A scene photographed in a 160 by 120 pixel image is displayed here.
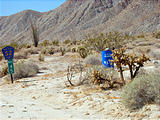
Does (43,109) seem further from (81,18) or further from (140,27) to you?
(81,18)

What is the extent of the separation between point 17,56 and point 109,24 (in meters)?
51.6

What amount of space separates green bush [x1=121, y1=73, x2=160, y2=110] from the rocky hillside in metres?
35.9

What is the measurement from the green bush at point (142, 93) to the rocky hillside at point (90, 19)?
3593 centimetres

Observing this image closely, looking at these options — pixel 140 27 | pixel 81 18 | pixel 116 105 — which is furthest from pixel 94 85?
pixel 81 18

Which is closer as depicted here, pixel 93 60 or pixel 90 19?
pixel 93 60

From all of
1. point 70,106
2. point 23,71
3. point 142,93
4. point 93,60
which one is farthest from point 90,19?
point 142,93

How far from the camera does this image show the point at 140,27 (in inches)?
2355

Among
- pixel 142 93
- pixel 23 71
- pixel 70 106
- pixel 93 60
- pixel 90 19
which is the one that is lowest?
pixel 70 106

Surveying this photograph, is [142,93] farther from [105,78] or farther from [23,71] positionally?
[23,71]

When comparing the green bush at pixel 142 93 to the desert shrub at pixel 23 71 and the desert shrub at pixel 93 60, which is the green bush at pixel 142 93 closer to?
the desert shrub at pixel 23 71

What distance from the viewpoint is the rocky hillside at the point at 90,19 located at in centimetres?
6267

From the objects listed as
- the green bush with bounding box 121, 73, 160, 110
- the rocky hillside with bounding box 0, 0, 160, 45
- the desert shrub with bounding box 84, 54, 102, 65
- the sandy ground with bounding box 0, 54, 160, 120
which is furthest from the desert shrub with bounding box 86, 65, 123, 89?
the rocky hillside with bounding box 0, 0, 160, 45

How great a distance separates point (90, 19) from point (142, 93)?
7797cm

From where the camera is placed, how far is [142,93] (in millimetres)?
4996
